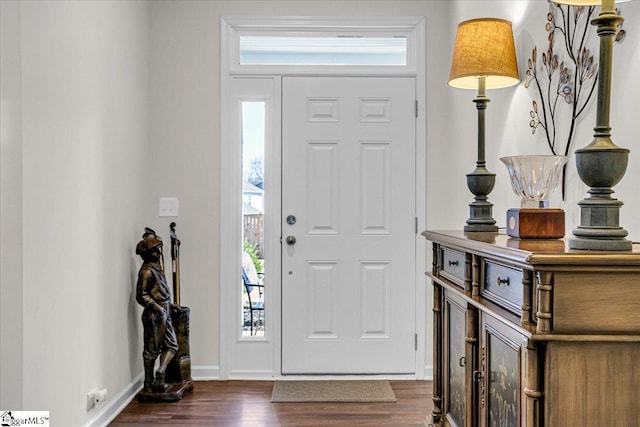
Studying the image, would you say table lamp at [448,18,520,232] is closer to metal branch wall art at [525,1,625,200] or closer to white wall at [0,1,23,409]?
metal branch wall art at [525,1,625,200]

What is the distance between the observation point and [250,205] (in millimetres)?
3867

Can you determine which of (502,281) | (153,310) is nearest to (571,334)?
(502,281)

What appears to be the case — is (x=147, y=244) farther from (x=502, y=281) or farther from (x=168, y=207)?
(x=502, y=281)

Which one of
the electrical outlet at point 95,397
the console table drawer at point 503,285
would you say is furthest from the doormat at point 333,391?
the console table drawer at point 503,285

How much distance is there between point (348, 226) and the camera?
384 centimetres

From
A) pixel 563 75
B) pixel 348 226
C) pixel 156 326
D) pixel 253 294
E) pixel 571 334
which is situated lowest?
pixel 156 326

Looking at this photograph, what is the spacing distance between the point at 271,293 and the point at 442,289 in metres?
1.65

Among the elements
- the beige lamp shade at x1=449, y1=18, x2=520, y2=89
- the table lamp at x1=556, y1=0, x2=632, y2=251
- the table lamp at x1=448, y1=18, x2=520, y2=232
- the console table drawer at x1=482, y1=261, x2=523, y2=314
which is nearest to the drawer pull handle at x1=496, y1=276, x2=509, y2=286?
the console table drawer at x1=482, y1=261, x2=523, y2=314

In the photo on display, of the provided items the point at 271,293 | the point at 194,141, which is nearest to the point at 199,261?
the point at 271,293

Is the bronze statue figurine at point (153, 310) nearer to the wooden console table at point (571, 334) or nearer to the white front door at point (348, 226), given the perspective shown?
the white front door at point (348, 226)

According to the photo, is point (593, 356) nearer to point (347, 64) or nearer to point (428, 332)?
point (428, 332)

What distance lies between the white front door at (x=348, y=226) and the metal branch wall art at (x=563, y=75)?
1.45 metres

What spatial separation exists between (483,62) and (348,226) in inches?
67.8

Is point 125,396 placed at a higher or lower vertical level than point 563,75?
lower
